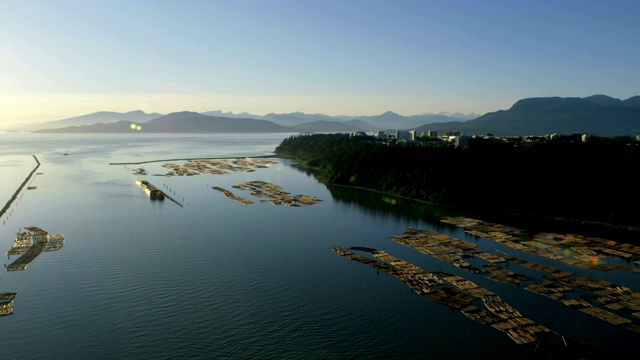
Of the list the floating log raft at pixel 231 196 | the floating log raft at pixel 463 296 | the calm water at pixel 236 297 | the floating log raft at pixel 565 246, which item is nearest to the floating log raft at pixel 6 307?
the calm water at pixel 236 297

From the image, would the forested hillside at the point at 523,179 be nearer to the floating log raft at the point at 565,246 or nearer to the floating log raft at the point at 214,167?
the floating log raft at the point at 565,246

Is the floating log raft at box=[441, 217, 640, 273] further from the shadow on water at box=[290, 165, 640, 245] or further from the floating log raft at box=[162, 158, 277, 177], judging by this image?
the floating log raft at box=[162, 158, 277, 177]

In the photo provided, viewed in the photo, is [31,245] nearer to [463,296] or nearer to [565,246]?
[463,296]

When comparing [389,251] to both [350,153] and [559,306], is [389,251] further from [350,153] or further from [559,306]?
[350,153]

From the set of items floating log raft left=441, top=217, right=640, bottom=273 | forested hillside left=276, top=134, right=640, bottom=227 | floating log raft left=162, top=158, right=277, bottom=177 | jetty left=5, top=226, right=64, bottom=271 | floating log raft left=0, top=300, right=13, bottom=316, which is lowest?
floating log raft left=0, top=300, right=13, bottom=316

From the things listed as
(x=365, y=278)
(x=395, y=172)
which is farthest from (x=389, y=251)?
(x=395, y=172)

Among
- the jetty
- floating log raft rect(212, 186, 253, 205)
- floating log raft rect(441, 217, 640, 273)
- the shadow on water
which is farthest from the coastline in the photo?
the jetty
